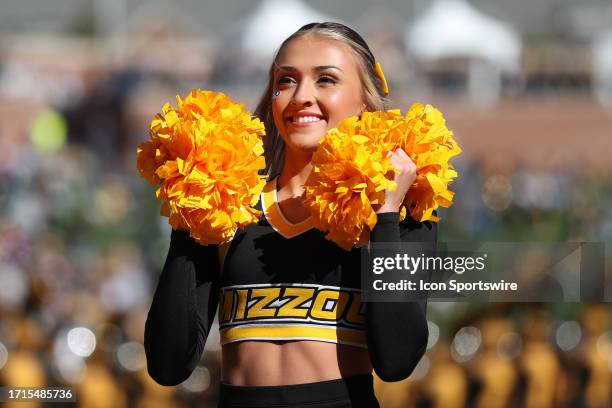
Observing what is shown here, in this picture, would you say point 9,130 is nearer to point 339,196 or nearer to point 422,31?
point 422,31

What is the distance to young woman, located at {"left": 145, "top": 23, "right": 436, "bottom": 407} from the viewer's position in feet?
7.54

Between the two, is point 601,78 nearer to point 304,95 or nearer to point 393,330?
point 304,95

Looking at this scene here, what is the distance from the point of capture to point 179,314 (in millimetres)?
2344

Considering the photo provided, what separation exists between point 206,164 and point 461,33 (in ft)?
72.9

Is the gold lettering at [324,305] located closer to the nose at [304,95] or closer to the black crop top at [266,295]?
the black crop top at [266,295]

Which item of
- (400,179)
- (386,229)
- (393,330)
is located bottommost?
(393,330)

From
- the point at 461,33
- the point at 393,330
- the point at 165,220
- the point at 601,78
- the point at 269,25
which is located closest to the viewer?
the point at 393,330

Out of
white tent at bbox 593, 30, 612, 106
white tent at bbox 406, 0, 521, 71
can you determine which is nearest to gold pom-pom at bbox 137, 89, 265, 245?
white tent at bbox 406, 0, 521, 71

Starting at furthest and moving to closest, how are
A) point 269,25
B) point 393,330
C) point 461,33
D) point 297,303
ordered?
point 461,33, point 269,25, point 297,303, point 393,330

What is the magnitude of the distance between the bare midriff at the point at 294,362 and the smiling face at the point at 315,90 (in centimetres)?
40

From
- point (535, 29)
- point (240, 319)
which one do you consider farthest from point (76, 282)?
point (535, 29)

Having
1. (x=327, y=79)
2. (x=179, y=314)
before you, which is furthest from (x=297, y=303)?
(x=327, y=79)

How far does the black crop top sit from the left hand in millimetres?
Answer: 29

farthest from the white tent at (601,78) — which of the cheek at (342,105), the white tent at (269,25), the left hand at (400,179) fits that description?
the left hand at (400,179)
